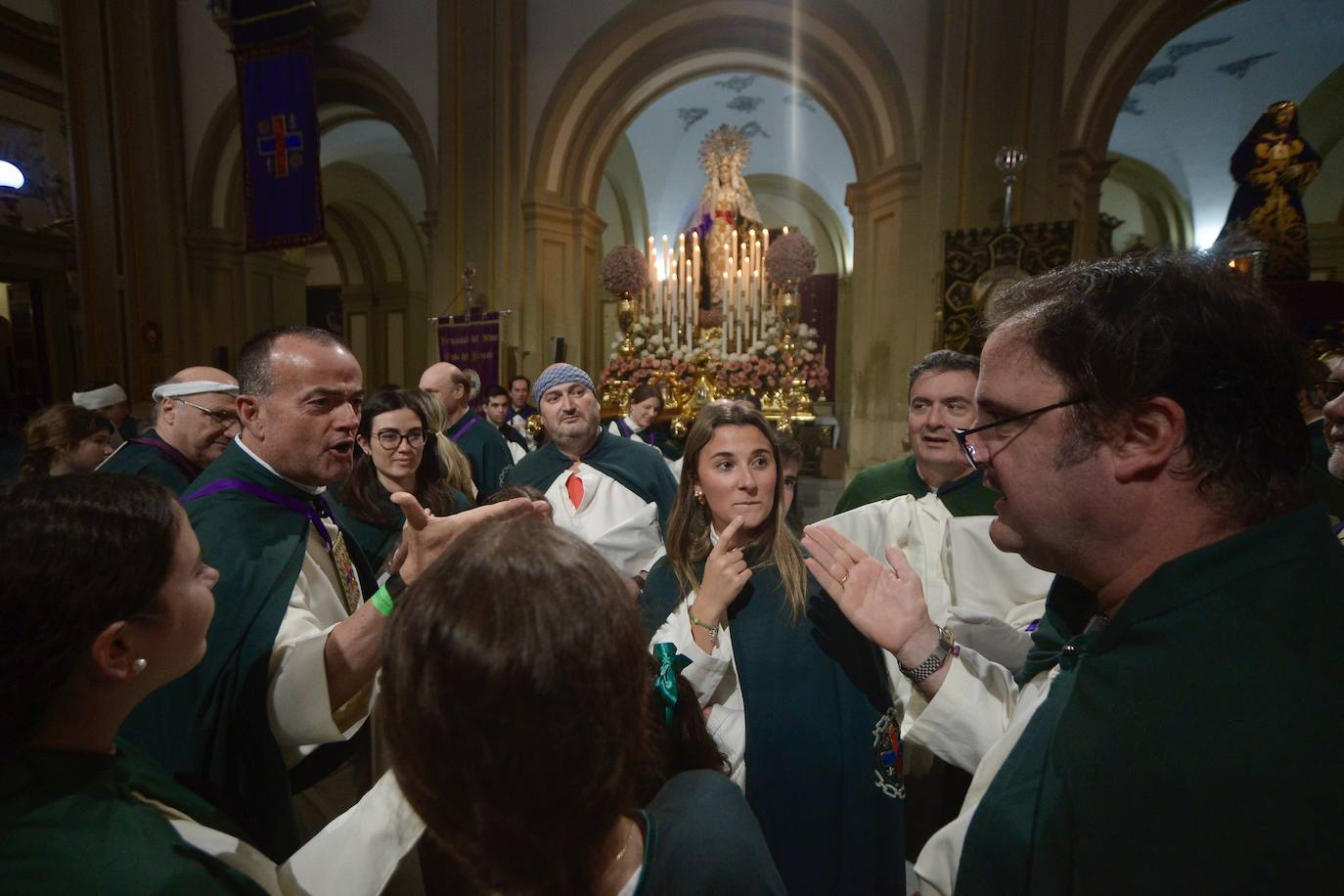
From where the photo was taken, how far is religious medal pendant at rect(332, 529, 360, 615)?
2.08 m

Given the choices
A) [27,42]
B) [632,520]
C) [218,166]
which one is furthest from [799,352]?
[27,42]

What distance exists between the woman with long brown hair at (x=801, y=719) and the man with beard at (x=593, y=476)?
6.24 feet

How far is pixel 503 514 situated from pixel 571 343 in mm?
7199

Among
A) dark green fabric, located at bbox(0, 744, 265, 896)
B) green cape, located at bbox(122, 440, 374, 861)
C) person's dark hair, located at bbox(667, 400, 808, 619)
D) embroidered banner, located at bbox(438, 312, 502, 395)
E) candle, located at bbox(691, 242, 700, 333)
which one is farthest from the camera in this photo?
embroidered banner, located at bbox(438, 312, 502, 395)

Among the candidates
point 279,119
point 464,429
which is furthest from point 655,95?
point 464,429

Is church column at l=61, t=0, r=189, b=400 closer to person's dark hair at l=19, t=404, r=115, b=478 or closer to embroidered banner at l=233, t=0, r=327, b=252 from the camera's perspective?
embroidered banner at l=233, t=0, r=327, b=252

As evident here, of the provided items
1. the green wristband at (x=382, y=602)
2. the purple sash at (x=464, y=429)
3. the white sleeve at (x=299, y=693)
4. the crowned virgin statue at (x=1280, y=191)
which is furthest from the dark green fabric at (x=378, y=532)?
the crowned virgin statue at (x=1280, y=191)

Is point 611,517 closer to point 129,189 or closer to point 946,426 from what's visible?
point 946,426

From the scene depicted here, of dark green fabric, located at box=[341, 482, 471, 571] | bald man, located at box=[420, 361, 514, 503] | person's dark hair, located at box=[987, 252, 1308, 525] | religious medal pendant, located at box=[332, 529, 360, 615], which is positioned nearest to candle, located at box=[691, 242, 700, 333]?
bald man, located at box=[420, 361, 514, 503]

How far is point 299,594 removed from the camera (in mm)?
1826

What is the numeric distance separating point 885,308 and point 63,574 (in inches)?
282

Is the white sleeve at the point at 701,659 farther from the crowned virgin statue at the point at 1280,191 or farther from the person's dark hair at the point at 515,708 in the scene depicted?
the crowned virgin statue at the point at 1280,191

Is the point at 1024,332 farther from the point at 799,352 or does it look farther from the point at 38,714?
the point at 799,352

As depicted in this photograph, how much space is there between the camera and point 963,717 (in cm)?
142
